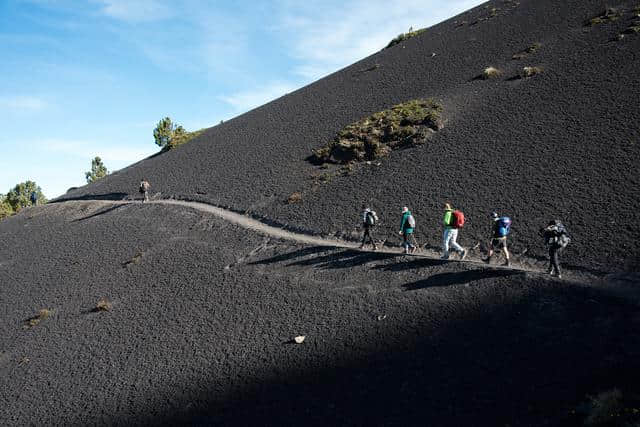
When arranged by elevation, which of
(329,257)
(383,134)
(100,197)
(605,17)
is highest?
(605,17)

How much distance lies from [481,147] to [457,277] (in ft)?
34.4

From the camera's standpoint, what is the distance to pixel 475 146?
21469mm

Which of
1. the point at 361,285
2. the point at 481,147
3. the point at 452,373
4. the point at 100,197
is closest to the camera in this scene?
the point at 452,373

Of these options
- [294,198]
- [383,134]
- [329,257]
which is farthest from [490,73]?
[329,257]

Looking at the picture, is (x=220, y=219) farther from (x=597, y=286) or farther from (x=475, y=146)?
(x=597, y=286)

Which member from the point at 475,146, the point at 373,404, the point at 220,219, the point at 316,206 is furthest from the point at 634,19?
the point at 373,404

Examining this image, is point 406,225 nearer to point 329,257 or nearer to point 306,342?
point 329,257

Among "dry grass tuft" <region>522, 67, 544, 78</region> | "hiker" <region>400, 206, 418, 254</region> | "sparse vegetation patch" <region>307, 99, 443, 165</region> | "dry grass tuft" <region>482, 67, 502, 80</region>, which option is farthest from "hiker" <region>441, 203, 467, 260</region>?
"dry grass tuft" <region>482, 67, 502, 80</region>

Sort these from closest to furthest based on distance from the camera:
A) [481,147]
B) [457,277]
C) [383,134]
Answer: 1. [457,277]
2. [481,147]
3. [383,134]

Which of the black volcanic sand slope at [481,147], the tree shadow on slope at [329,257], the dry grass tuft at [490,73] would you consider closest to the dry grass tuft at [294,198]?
the black volcanic sand slope at [481,147]

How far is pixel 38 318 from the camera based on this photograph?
16953 millimetres

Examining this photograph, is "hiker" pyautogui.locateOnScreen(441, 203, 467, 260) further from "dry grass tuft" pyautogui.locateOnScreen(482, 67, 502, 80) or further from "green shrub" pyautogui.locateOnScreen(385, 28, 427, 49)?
"green shrub" pyautogui.locateOnScreen(385, 28, 427, 49)

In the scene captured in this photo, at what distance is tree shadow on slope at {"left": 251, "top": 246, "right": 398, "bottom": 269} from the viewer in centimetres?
1531

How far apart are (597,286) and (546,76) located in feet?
60.2
